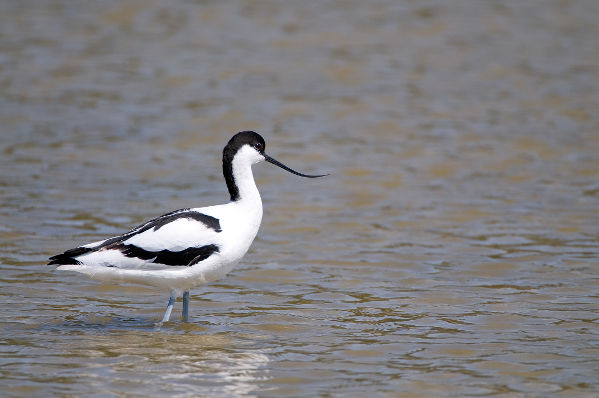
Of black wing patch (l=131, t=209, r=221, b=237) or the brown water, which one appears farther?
black wing patch (l=131, t=209, r=221, b=237)

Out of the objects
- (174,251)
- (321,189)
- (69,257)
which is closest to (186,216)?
(174,251)

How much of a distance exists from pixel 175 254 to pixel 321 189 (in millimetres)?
5641

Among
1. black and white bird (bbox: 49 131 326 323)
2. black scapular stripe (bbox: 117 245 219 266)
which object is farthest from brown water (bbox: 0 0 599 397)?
black scapular stripe (bbox: 117 245 219 266)

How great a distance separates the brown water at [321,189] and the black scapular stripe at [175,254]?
61 cm

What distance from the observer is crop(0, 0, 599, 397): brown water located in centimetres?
710

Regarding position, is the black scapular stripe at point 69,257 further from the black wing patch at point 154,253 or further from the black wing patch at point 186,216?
the black wing patch at point 186,216

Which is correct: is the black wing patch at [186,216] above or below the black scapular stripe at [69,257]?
above

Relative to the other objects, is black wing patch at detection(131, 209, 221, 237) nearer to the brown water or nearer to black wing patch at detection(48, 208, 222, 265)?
black wing patch at detection(48, 208, 222, 265)

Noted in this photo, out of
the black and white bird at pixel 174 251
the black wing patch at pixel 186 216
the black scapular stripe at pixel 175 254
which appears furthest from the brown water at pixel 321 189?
the black wing patch at pixel 186 216

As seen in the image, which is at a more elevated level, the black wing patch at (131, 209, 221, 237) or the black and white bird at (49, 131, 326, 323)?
the black wing patch at (131, 209, 221, 237)

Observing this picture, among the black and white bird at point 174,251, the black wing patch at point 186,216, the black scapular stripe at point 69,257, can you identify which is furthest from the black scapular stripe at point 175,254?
the black scapular stripe at point 69,257

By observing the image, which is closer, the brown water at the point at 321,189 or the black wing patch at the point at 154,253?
the brown water at the point at 321,189

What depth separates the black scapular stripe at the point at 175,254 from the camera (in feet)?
24.2

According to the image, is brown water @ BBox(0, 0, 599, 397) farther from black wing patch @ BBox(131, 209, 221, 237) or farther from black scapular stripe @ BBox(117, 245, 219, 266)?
black wing patch @ BBox(131, 209, 221, 237)
